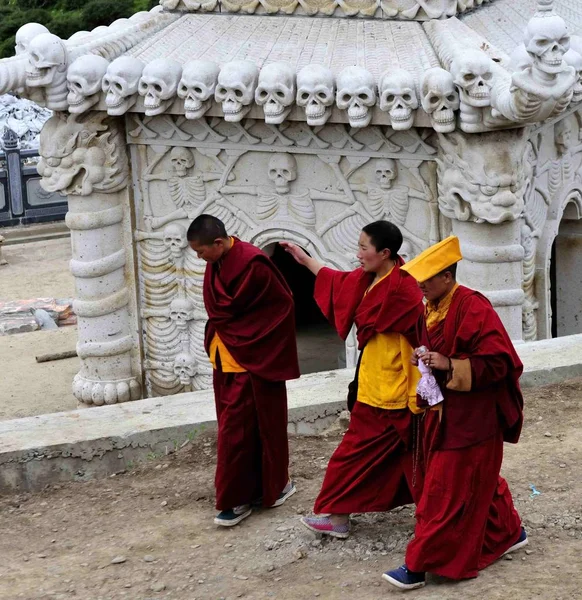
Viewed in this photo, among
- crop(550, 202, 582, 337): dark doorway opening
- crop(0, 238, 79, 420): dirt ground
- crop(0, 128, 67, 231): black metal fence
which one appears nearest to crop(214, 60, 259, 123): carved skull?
crop(550, 202, 582, 337): dark doorway opening

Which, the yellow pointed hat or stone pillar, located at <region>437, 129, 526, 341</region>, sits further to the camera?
stone pillar, located at <region>437, 129, 526, 341</region>

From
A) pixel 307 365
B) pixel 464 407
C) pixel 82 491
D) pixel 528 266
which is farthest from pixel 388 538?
pixel 307 365

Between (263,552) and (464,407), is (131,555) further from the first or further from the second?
(464,407)

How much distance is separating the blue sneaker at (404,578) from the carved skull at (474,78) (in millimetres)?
4350

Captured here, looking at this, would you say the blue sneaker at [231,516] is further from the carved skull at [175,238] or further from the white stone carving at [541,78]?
the carved skull at [175,238]

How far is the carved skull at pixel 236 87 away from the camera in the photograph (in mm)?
9391

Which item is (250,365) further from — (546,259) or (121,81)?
(546,259)

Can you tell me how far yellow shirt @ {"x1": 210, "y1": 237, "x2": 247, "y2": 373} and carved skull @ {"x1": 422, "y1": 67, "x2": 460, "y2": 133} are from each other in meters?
3.30

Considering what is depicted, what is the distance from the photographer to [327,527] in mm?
5586

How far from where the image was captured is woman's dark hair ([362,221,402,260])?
→ 5.33m

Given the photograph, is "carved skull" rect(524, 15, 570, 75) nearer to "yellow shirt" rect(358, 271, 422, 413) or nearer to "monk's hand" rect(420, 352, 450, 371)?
"yellow shirt" rect(358, 271, 422, 413)

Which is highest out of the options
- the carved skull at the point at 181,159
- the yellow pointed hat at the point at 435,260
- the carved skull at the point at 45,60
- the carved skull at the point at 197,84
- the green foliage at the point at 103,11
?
the green foliage at the point at 103,11

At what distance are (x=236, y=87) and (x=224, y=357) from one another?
386 centimetres

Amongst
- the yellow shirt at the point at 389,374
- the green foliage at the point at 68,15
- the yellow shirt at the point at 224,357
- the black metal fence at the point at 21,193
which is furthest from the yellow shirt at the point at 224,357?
the green foliage at the point at 68,15
